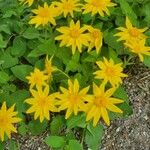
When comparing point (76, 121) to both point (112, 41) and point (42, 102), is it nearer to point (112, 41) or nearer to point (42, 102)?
point (42, 102)

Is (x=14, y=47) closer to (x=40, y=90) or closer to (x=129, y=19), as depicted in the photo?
(x=40, y=90)

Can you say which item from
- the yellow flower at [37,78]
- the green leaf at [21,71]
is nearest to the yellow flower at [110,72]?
the yellow flower at [37,78]

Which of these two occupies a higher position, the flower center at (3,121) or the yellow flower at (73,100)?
the yellow flower at (73,100)

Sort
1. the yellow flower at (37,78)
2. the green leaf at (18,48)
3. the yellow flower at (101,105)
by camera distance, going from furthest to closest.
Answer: the green leaf at (18,48) → the yellow flower at (37,78) → the yellow flower at (101,105)

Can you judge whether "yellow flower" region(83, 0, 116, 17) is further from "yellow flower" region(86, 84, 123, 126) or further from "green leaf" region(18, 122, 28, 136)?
"green leaf" region(18, 122, 28, 136)

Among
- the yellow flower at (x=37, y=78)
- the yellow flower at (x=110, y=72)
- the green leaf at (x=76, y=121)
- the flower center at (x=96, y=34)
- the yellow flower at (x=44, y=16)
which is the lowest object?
the green leaf at (x=76, y=121)

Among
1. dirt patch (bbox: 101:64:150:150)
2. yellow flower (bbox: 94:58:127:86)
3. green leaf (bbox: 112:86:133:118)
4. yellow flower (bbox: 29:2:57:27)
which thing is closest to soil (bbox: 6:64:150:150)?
dirt patch (bbox: 101:64:150:150)

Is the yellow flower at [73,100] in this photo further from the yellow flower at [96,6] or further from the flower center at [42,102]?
the yellow flower at [96,6]

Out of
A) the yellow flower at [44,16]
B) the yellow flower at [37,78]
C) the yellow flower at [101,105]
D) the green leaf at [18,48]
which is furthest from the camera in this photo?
the green leaf at [18,48]
